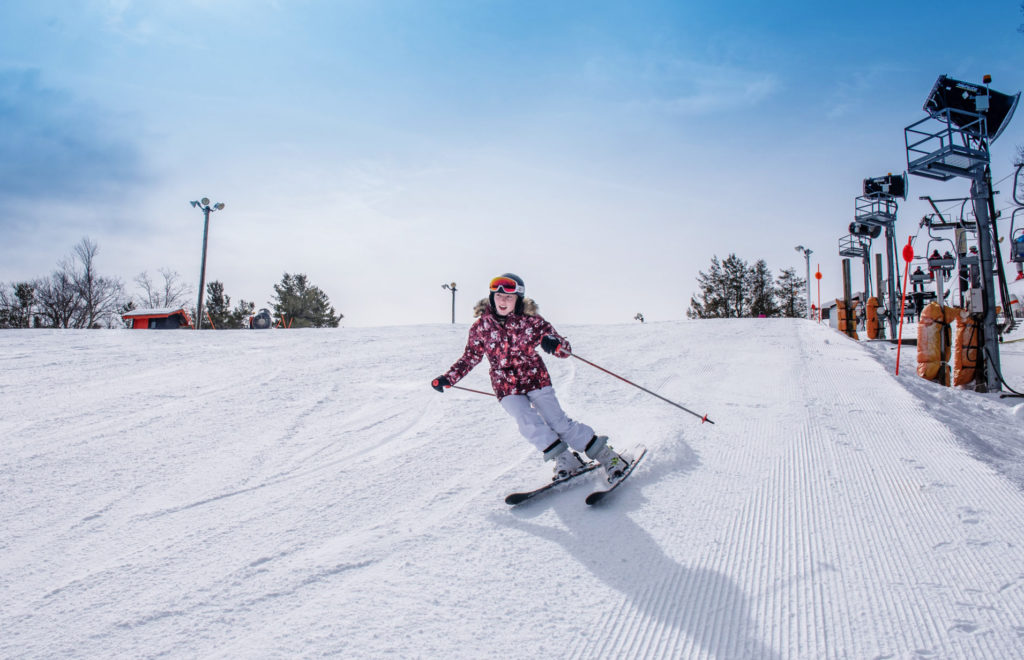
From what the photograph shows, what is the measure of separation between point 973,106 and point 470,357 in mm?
13967

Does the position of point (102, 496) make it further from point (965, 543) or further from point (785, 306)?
point (785, 306)

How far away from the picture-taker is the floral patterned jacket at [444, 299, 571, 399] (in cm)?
365

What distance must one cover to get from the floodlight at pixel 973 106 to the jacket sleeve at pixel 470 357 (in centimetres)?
1333

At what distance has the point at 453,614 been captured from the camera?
92.5 inches

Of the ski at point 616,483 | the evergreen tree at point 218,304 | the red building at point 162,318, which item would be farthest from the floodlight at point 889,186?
the evergreen tree at point 218,304

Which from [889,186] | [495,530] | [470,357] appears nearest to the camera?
[495,530]

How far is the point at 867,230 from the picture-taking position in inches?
875

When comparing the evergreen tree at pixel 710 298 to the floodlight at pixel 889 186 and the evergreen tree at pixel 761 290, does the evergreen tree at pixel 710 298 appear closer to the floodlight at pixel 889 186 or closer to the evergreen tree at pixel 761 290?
the evergreen tree at pixel 761 290

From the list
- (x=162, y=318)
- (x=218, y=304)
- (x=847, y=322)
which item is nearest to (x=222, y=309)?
(x=218, y=304)

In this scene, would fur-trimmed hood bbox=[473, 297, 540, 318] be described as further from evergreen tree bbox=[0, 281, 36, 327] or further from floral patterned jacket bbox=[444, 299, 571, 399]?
evergreen tree bbox=[0, 281, 36, 327]

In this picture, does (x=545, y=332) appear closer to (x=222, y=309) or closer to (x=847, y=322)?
(x=847, y=322)

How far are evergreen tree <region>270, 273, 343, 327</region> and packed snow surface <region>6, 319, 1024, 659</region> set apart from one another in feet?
141

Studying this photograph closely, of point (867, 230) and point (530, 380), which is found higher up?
point (867, 230)

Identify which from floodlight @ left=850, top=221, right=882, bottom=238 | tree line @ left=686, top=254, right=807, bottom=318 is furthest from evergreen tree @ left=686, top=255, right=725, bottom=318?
floodlight @ left=850, top=221, right=882, bottom=238
